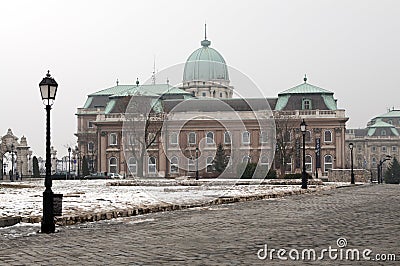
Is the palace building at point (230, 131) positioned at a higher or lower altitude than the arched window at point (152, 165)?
higher

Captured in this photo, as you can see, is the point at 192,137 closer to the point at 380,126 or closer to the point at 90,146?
the point at 90,146

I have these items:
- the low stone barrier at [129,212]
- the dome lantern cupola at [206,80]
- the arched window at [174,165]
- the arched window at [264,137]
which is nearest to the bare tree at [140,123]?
the dome lantern cupola at [206,80]

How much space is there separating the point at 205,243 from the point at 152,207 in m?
7.73

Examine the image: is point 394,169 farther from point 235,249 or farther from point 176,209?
point 235,249

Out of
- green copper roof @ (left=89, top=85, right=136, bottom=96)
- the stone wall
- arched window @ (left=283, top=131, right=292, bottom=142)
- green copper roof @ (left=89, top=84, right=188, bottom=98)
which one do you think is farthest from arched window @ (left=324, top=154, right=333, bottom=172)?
green copper roof @ (left=89, top=85, right=136, bottom=96)

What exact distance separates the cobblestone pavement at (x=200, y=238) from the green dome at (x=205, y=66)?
109ft

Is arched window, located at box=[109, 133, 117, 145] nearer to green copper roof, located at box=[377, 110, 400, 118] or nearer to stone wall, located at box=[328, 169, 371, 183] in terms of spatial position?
stone wall, located at box=[328, 169, 371, 183]

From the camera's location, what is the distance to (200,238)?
11.9 m

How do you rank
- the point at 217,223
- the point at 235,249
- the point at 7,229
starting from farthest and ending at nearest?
the point at 217,223, the point at 7,229, the point at 235,249

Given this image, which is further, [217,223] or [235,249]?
[217,223]

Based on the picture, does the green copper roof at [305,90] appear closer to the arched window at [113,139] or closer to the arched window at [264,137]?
the arched window at [264,137]

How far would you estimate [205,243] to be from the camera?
438 inches

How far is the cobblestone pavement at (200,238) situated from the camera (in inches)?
373

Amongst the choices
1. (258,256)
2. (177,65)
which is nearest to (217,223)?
A: (258,256)
